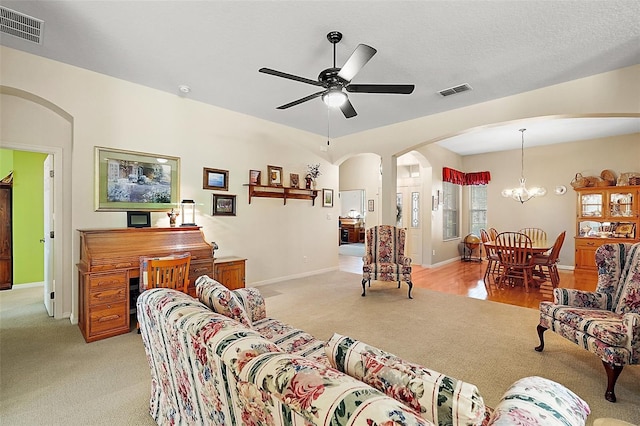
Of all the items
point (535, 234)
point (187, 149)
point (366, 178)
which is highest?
point (366, 178)

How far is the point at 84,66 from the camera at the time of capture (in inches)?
130

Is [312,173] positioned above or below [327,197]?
above

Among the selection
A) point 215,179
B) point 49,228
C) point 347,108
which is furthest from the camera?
point 215,179

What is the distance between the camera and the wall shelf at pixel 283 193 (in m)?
5.03

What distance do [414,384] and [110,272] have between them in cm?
328

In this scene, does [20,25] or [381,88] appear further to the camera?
[381,88]

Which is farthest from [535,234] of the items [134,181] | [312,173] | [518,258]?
[134,181]

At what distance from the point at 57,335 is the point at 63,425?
1.75 m

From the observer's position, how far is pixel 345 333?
318 centimetres

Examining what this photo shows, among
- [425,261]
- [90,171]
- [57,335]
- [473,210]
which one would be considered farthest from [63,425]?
[473,210]

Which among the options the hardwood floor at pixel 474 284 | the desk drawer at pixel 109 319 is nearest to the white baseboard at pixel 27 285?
the desk drawer at pixel 109 319

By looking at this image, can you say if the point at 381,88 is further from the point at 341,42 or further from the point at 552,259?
the point at 552,259

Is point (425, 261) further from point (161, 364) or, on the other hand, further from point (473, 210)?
point (161, 364)

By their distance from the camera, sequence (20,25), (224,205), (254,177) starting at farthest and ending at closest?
(254,177) → (224,205) → (20,25)
